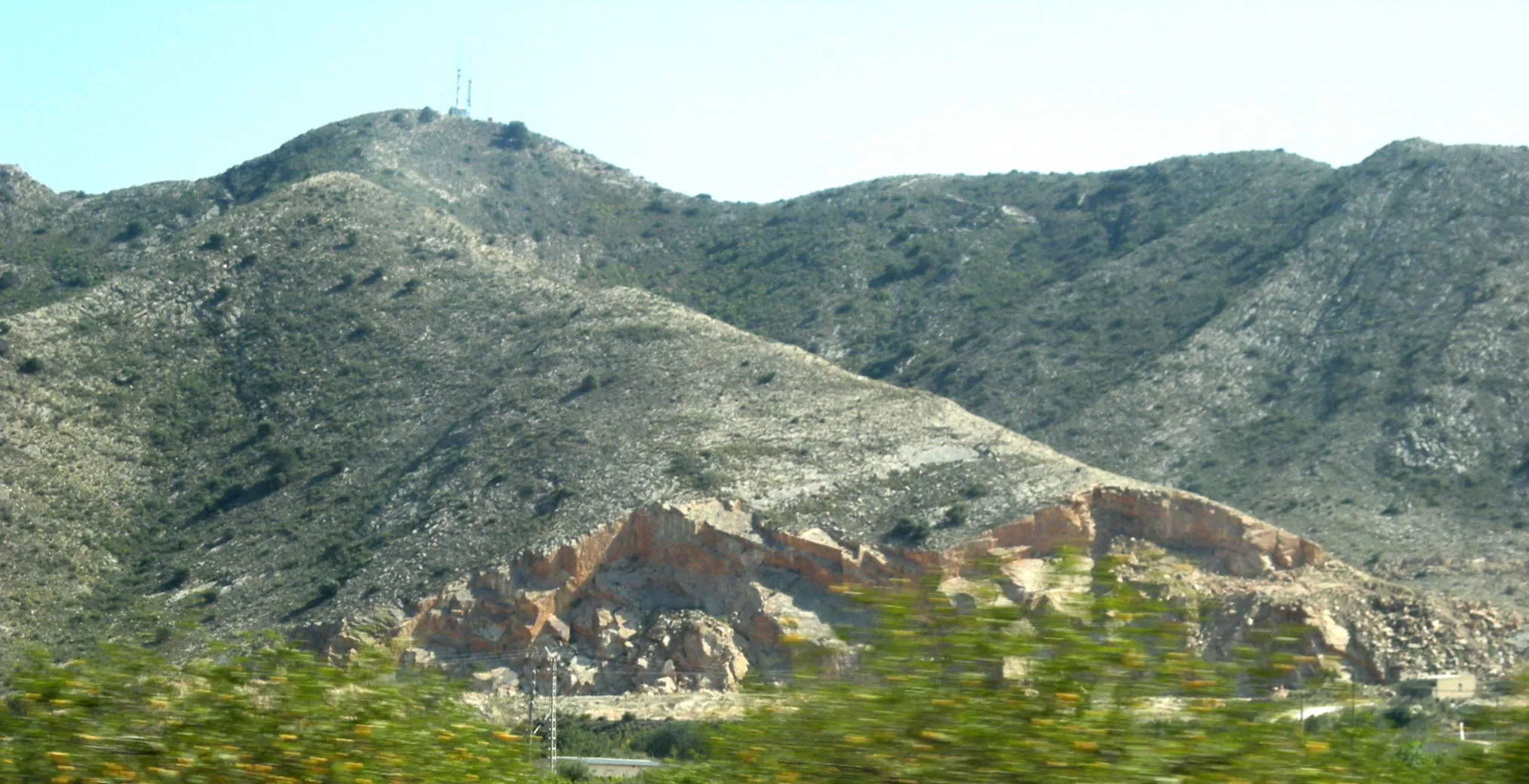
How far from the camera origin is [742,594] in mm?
32656

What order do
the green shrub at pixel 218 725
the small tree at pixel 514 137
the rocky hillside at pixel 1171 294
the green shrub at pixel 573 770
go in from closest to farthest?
the green shrub at pixel 218 725, the green shrub at pixel 573 770, the rocky hillside at pixel 1171 294, the small tree at pixel 514 137

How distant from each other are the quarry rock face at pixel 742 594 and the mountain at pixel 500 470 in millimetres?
71

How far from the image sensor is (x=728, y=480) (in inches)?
1389

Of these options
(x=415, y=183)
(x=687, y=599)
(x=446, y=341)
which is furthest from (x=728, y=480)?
(x=415, y=183)

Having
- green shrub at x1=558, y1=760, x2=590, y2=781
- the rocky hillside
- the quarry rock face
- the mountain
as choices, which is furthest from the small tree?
green shrub at x1=558, y1=760, x2=590, y2=781

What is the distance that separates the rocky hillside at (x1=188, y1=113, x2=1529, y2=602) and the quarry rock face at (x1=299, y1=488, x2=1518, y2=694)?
563 cm

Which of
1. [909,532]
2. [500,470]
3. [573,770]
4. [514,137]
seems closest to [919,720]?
[573,770]

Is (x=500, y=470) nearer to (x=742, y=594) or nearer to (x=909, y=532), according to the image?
(x=742, y=594)

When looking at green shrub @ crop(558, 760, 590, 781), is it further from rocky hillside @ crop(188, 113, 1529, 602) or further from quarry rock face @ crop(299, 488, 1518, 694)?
rocky hillside @ crop(188, 113, 1529, 602)

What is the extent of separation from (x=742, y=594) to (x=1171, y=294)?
32769 millimetres

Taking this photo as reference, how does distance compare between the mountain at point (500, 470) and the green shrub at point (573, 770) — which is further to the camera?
the mountain at point (500, 470)

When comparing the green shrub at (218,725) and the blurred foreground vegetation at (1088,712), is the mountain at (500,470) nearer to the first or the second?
the green shrub at (218,725)

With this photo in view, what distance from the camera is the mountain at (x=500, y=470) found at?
32281 mm

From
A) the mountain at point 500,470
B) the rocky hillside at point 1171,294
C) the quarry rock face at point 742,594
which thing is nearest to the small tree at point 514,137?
the rocky hillside at point 1171,294
